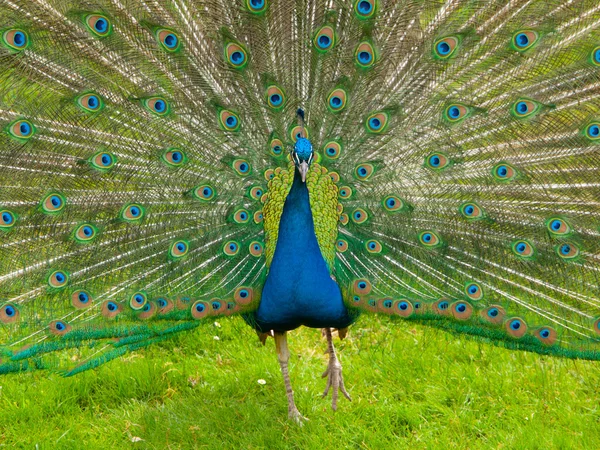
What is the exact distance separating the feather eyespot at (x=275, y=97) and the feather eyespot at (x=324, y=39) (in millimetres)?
260

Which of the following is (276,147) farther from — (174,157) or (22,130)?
(22,130)

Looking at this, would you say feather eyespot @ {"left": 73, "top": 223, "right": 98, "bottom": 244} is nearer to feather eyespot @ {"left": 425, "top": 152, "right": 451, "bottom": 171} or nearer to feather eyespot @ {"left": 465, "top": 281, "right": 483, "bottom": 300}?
feather eyespot @ {"left": 425, "top": 152, "right": 451, "bottom": 171}

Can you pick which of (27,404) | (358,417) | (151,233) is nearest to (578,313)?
(358,417)

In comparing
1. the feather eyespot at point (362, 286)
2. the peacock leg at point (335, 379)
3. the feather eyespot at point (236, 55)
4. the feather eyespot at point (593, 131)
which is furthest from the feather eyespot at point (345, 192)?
the feather eyespot at point (593, 131)

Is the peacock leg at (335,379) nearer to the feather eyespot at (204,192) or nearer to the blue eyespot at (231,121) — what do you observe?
the feather eyespot at (204,192)

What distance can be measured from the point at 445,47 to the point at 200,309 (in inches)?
62.7

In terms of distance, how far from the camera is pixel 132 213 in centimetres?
330

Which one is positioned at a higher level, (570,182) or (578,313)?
(570,182)

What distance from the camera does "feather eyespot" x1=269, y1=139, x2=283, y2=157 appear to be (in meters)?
3.38

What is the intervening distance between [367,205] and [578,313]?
105 centimetres

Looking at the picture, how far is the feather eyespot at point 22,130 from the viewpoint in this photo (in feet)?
10.3

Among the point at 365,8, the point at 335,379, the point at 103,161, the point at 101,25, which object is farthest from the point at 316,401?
the point at 101,25

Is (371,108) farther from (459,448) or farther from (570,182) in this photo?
(459,448)

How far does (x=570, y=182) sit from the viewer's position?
317cm
